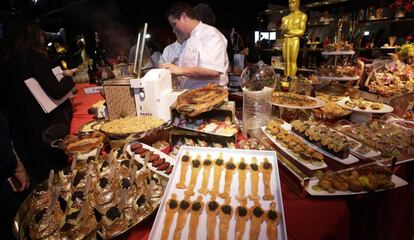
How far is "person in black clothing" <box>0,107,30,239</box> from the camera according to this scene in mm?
1802

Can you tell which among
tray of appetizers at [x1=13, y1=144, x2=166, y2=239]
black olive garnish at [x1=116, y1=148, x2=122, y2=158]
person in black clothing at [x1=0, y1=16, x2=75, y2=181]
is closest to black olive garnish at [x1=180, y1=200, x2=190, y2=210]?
tray of appetizers at [x1=13, y1=144, x2=166, y2=239]

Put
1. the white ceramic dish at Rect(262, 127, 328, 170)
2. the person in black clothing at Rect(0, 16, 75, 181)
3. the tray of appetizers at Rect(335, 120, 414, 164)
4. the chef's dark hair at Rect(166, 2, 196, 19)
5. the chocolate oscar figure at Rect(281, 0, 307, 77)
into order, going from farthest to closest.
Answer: the chocolate oscar figure at Rect(281, 0, 307, 77) < the chef's dark hair at Rect(166, 2, 196, 19) < the person in black clothing at Rect(0, 16, 75, 181) < the tray of appetizers at Rect(335, 120, 414, 164) < the white ceramic dish at Rect(262, 127, 328, 170)

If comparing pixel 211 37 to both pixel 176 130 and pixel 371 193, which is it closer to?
pixel 176 130

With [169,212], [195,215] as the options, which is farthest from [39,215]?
[195,215]

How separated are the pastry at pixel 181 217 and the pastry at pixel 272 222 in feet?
1.07

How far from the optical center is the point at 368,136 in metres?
1.45

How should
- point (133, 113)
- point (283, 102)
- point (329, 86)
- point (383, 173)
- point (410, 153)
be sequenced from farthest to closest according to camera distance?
point (329, 86)
point (283, 102)
point (133, 113)
point (410, 153)
point (383, 173)

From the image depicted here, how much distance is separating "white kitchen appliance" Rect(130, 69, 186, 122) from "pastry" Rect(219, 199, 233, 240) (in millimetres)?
888

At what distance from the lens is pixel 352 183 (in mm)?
1126

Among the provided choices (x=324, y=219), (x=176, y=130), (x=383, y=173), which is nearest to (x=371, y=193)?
(x=383, y=173)

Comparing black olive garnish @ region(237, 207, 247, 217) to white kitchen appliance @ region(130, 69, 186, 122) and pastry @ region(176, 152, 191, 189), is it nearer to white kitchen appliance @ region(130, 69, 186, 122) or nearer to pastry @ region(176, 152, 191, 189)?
pastry @ region(176, 152, 191, 189)

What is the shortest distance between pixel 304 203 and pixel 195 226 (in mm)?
521

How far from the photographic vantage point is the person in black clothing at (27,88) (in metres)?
1.90

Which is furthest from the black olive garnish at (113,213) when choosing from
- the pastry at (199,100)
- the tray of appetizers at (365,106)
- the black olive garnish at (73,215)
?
the tray of appetizers at (365,106)
